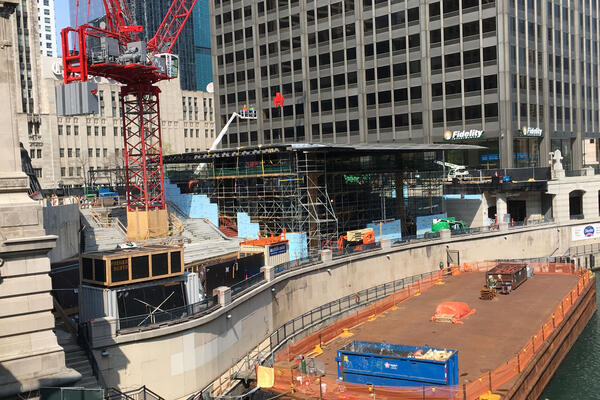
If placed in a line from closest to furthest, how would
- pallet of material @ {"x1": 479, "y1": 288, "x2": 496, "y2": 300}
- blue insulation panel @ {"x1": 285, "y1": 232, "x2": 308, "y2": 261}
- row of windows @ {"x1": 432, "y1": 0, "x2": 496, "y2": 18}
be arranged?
pallet of material @ {"x1": 479, "y1": 288, "x2": 496, "y2": 300}, blue insulation panel @ {"x1": 285, "y1": 232, "x2": 308, "y2": 261}, row of windows @ {"x1": 432, "y1": 0, "x2": 496, "y2": 18}

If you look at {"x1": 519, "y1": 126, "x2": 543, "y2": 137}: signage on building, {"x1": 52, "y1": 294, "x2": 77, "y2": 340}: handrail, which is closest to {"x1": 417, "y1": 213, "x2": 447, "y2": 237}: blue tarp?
{"x1": 519, "y1": 126, "x2": 543, "y2": 137}: signage on building

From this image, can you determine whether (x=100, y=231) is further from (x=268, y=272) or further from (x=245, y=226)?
(x=268, y=272)

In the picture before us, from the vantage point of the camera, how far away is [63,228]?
39.6 m

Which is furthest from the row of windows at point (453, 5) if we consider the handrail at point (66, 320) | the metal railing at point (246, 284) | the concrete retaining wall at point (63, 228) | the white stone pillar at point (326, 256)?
the handrail at point (66, 320)

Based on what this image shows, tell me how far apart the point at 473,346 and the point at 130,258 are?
1784 centimetres

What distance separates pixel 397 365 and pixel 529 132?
60148 millimetres

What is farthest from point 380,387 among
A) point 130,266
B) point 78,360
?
point 130,266

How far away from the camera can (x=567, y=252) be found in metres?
68.0

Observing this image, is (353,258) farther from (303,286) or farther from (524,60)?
(524,60)

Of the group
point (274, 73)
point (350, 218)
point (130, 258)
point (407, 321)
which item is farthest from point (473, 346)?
point (274, 73)

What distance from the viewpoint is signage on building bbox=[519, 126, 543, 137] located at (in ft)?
255

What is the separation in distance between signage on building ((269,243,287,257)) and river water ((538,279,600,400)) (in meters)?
19.4

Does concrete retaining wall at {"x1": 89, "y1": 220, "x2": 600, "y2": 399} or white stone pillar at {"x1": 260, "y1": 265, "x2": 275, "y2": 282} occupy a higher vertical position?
white stone pillar at {"x1": 260, "y1": 265, "x2": 275, "y2": 282}

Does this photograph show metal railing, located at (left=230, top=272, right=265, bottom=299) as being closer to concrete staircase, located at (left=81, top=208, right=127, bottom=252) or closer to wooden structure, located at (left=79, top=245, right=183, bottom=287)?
wooden structure, located at (left=79, top=245, right=183, bottom=287)
